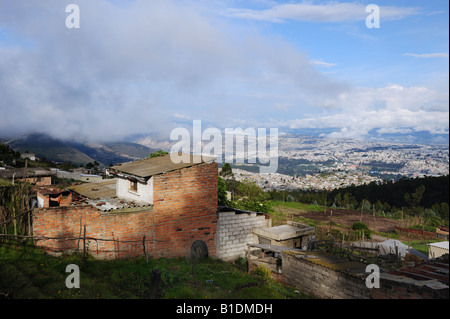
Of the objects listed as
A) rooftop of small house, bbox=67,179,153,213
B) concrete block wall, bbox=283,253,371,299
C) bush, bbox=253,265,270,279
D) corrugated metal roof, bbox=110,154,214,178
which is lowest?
bush, bbox=253,265,270,279

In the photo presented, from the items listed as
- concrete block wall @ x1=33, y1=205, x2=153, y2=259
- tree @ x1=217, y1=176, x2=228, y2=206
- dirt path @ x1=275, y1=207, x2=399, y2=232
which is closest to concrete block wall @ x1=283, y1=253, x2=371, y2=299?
concrete block wall @ x1=33, y1=205, x2=153, y2=259

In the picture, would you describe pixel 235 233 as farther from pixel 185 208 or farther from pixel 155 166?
pixel 155 166

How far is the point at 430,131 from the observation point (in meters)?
123

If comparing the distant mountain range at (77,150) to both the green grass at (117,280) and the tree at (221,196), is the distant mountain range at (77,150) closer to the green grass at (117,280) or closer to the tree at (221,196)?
the tree at (221,196)

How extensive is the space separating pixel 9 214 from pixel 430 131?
144m

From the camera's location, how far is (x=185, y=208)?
39.2 ft

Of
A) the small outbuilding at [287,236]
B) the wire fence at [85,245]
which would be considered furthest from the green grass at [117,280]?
the small outbuilding at [287,236]

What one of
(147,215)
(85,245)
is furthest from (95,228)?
(147,215)

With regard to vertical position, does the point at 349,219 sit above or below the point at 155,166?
below

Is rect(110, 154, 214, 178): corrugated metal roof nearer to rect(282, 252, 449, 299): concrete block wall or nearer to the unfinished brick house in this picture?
the unfinished brick house

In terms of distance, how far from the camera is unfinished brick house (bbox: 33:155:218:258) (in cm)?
971

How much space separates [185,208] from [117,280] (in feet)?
13.4

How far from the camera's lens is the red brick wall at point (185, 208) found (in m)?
11.5

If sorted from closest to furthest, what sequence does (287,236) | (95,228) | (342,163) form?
1. (95,228)
2. (287,236)
3. (342,163)
